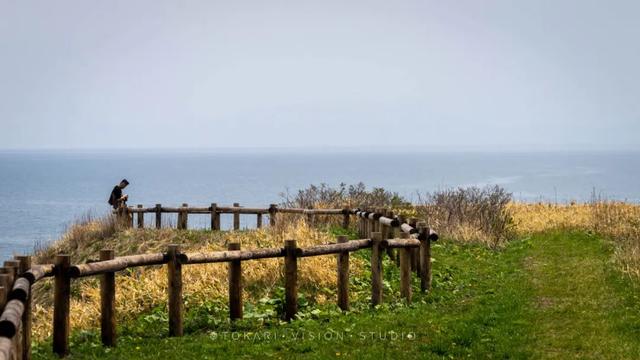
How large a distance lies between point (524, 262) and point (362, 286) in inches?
271

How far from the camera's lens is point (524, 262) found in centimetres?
2234

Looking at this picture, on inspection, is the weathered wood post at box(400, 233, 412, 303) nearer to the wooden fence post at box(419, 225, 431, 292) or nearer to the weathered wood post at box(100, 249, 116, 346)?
the wooden fence post at box(419, 225, 431, 292)

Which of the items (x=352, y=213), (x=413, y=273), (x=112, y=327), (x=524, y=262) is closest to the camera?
(x=112, y=327)

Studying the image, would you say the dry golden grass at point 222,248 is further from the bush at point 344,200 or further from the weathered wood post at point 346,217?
the bush at point 344,200

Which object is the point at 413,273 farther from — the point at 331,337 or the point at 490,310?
the point at 331,337

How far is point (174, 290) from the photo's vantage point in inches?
503

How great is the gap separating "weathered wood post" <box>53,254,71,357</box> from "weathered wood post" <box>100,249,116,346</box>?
2.39 ft

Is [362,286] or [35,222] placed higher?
[362,286]

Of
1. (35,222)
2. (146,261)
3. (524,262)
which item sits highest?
(146,261)

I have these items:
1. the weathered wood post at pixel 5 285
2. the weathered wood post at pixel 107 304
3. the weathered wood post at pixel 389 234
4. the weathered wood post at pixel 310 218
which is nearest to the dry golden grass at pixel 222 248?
the weathered wood post at pixel 310 218

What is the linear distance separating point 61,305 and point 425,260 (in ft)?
27.8

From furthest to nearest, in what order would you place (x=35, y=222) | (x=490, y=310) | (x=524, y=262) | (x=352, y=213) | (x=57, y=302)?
(x=35, y=222) → (x=352, y=213) → (x=524, y=262) → (x=490, y=310) → (x=57, y=302)

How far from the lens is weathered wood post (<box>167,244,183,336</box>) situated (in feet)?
41.5

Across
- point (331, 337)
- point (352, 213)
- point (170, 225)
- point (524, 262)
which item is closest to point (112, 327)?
point (331, 337)
